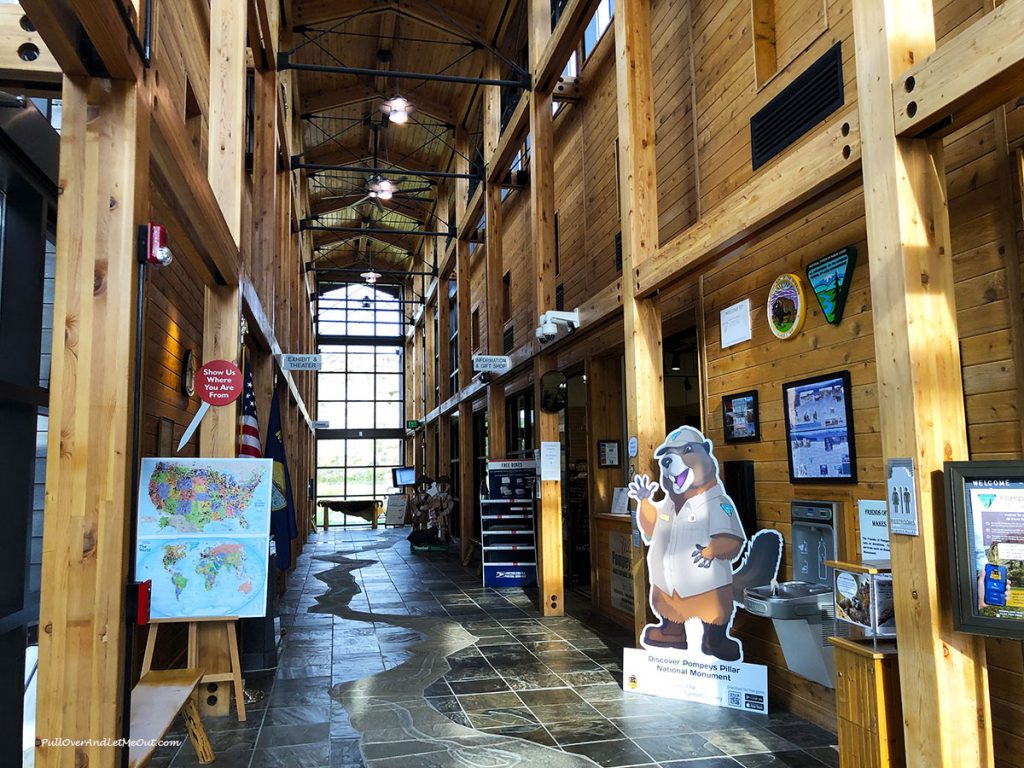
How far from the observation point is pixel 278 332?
9.77m

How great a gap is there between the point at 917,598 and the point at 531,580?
6870 mm

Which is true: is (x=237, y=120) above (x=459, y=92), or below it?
below

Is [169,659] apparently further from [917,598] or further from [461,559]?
[461,559]

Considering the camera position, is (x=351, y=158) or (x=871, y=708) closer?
(x=871, y=708)

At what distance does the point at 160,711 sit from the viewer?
334cm

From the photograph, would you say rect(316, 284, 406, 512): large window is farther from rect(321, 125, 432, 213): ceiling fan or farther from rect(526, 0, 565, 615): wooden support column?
rect(526, 0, 565, 615): wooden support column

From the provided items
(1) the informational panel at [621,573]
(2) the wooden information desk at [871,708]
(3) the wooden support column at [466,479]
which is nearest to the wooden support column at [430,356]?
(3) the wooden support column at [466,479]

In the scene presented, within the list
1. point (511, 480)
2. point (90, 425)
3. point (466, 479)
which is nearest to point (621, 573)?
point (511, 480)

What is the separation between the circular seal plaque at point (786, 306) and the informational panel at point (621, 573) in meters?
2.75

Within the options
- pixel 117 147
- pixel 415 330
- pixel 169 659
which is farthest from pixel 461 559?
pixel 415 330

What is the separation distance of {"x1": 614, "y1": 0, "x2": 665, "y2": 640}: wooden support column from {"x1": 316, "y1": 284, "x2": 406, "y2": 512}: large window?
1938cm

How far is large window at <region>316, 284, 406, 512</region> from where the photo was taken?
2411cm

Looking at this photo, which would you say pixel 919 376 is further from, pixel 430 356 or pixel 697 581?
pixel 430 356

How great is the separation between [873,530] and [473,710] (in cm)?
243
